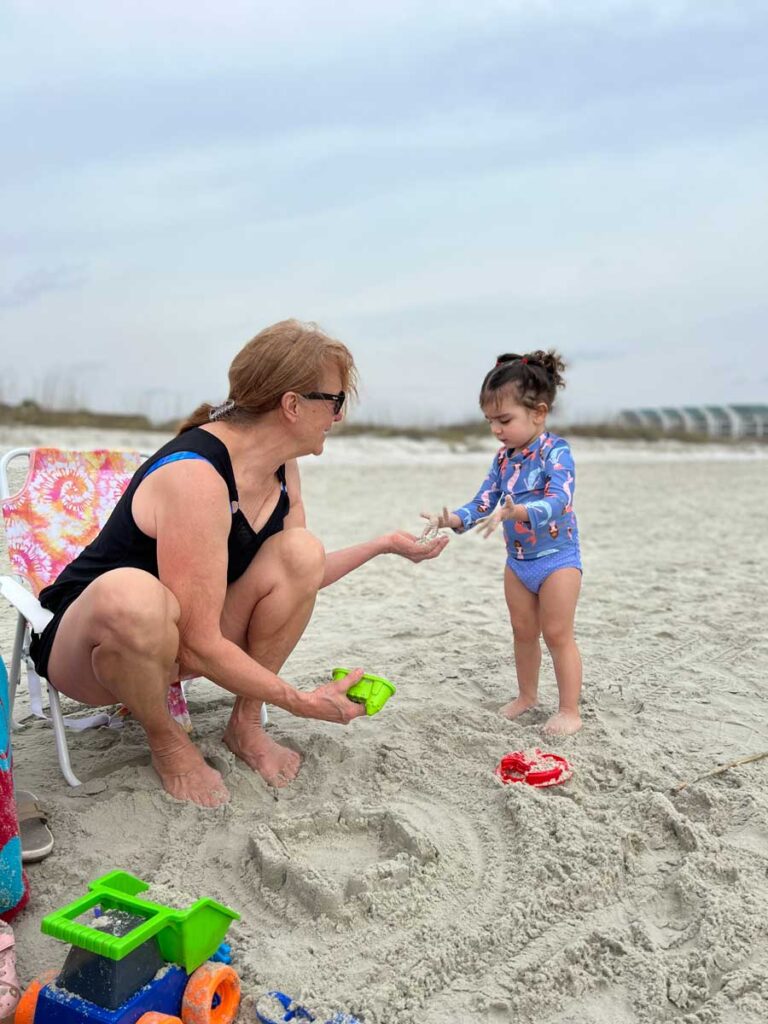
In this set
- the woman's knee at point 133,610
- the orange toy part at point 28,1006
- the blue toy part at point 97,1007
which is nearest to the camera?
the blue toy part at point 97,1007

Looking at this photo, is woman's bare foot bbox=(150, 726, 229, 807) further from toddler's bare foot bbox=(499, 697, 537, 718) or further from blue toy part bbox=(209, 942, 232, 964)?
toddler's bare foot bbox=(499, 697, 537, 718)

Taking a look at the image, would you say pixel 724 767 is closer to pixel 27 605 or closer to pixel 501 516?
pixel 501 516

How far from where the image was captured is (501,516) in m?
2.93

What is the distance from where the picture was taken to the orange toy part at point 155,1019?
5.32 feet

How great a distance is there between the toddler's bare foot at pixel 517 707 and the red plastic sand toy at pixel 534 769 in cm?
51

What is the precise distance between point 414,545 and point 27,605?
129 cm

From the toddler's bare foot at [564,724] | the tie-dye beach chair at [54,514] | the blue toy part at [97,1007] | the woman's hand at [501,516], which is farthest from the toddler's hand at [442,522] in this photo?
the blue toy part at [97,1007]

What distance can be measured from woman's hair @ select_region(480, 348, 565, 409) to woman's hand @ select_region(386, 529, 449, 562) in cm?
52

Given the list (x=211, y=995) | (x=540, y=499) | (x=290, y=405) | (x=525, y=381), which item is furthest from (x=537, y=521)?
(x=211, y=995)

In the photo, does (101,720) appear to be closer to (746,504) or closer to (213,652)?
(213,652)

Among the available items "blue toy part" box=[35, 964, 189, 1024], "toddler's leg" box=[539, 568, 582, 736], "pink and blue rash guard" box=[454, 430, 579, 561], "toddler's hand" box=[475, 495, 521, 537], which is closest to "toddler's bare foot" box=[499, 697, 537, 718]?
"toddler's leg" box=[539, 568, 582, 736]

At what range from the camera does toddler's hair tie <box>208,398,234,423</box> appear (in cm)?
275

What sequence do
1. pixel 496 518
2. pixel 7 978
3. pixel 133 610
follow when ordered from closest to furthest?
pixel 7 978 → pixel 133 610 → pixel 496 518

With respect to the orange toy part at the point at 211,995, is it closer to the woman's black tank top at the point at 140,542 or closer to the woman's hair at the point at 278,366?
the woman's black tank top at the point at 140,542
